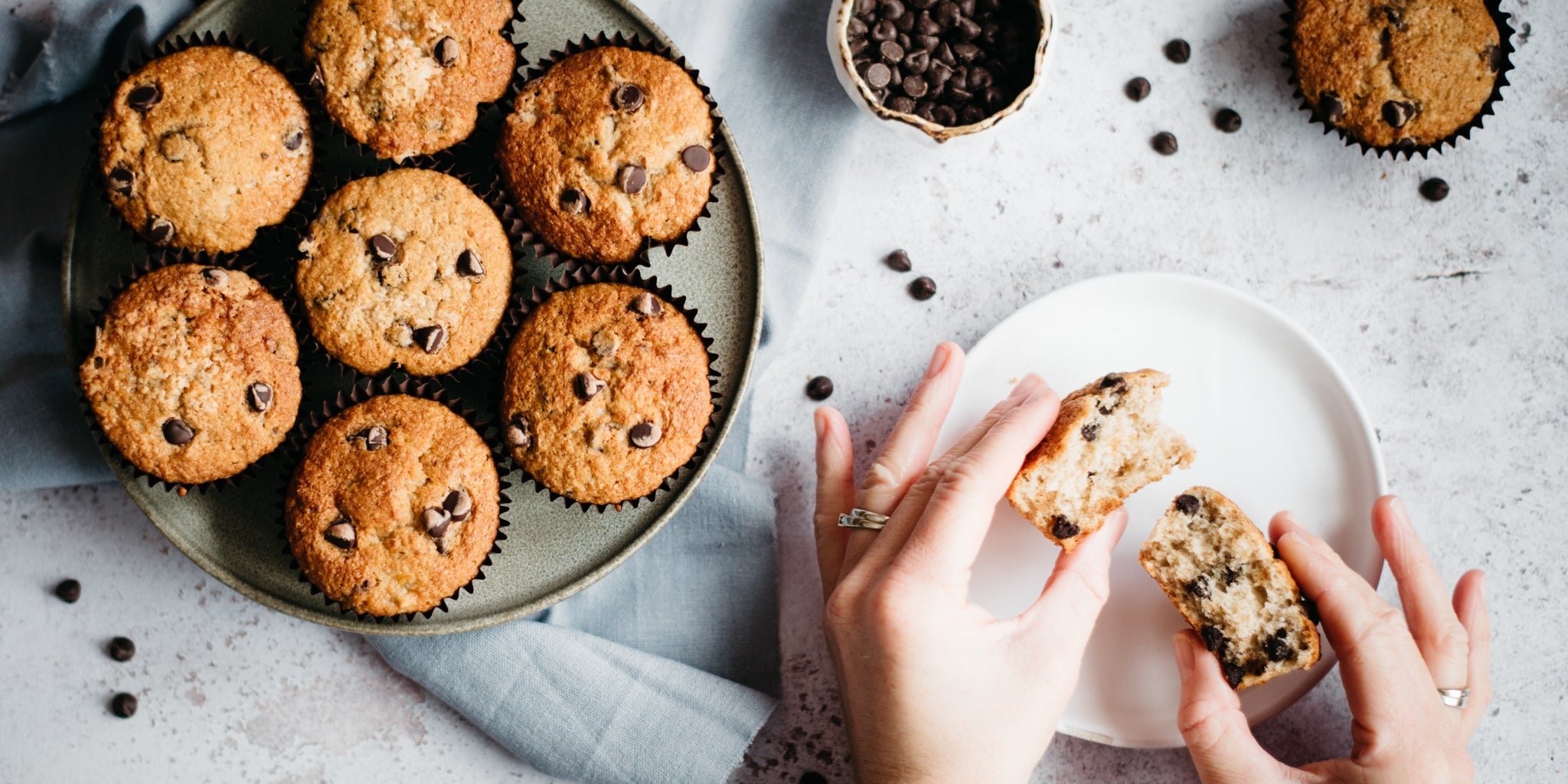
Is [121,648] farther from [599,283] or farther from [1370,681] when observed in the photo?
[1370,681]

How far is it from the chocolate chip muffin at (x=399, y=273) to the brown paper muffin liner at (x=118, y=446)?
0.17m

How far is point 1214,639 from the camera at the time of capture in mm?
2463

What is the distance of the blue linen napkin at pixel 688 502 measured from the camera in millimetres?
2520

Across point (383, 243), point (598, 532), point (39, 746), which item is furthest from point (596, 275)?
point (39, 746)

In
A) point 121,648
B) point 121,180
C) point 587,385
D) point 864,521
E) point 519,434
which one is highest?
point 121,180

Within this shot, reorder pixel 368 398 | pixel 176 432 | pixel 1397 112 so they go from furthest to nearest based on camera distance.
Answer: pixel 1397 112 → pixel 368 398 → pixel 176 432

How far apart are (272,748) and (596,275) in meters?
1.78

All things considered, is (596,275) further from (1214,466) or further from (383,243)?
(1214,466)

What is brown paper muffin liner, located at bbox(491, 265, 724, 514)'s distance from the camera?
93.2 inches

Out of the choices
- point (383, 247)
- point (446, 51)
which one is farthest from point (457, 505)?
point (446, 51)

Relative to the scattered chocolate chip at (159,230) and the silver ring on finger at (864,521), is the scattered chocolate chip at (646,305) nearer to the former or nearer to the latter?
the silver ring on finger at (864,521)

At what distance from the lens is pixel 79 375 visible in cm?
221

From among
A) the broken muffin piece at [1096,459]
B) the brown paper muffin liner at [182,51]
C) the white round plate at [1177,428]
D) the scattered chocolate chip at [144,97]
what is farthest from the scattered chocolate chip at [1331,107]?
the scattered chocolate chip at [144,97]

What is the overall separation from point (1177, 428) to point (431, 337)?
84.2 inches
